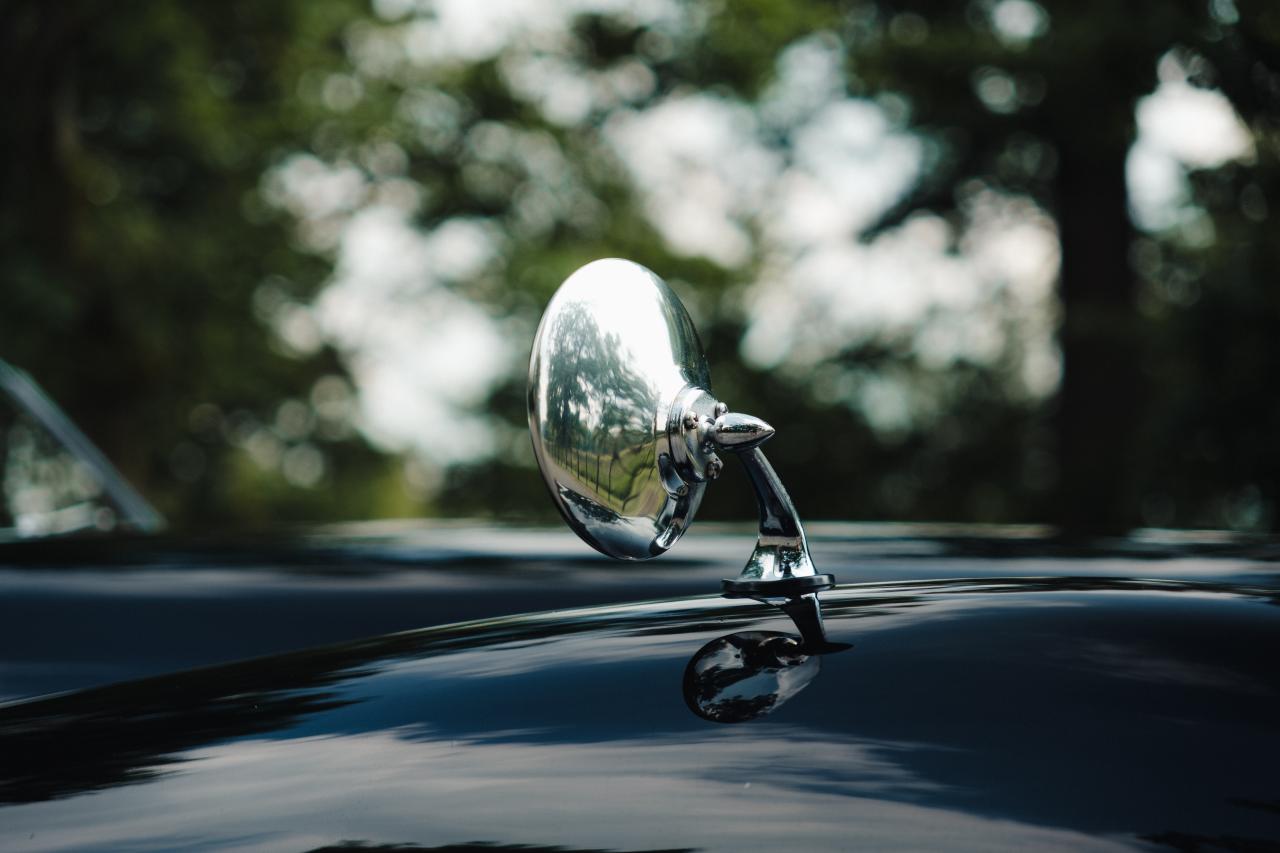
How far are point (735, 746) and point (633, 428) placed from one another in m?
0.28

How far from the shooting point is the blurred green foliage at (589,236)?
791 cm

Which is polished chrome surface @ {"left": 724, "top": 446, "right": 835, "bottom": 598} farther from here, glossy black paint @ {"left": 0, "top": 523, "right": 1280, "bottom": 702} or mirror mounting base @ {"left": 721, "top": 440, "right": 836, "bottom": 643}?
glossy black paint @ {"left": 0, "top": 523, "right": 1280, "bottom": 702}

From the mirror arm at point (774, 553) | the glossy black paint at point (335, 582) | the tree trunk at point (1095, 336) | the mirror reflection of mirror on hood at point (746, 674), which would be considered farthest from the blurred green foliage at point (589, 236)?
the mirror reflection of mirror on hood at point (746, 674)

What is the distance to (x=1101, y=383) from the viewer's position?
34.1 ft

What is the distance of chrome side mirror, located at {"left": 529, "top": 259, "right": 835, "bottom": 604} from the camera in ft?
3.55

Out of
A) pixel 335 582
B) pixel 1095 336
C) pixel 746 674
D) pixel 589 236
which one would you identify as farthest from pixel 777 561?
pixel 589 236

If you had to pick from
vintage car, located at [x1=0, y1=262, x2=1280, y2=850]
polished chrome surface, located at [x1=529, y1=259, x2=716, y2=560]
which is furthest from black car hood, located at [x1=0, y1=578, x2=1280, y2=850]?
polished chrome surface, located at [x1=529, y1=259, x2=716, y2=560]

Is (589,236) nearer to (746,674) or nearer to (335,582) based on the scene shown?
(335,582)

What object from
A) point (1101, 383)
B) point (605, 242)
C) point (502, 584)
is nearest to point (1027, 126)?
point (1101, 383)

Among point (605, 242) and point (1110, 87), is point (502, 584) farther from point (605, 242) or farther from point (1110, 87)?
point (605, 242)

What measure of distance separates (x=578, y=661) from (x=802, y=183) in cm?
1296

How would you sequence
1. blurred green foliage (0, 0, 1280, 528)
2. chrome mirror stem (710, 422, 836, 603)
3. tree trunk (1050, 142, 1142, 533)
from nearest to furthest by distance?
1. chrome mirror stem (710, 422, 836, 603)
2. blurred green foliage (0, 0, 1280, 528)
3. tree trunk (1050, 142, 1142, 533)

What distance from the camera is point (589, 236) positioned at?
15.5 m

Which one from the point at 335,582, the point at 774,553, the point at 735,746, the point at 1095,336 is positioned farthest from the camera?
the point at 1095,336
